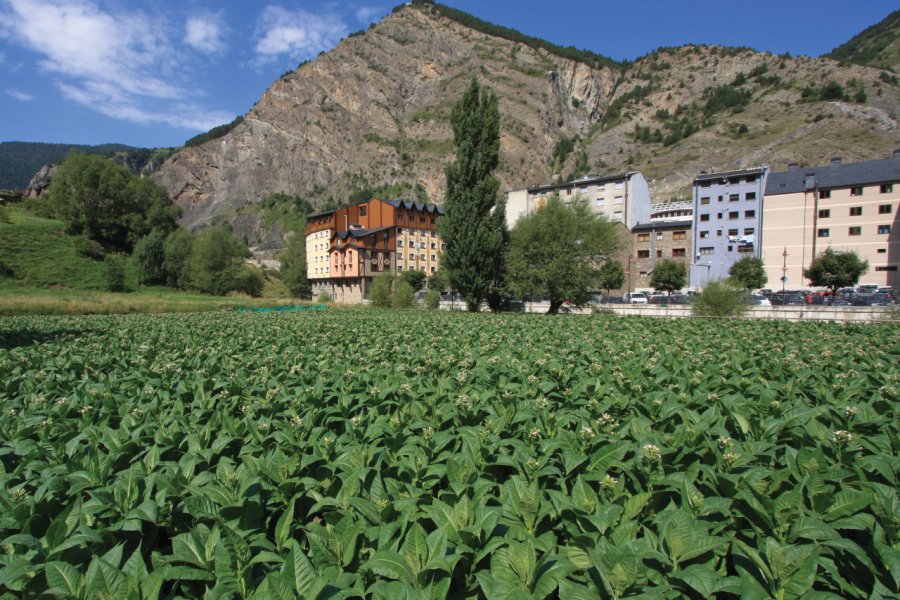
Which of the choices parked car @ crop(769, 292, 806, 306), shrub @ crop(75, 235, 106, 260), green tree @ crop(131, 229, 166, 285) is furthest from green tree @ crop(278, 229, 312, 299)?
parked car @ crop(769, 292, 806, 306)

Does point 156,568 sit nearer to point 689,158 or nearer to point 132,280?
point 132,280

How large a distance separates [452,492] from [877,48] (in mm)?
269885

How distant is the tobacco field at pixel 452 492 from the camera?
6.62ft

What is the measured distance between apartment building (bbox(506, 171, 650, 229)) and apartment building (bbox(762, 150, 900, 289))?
2053cm

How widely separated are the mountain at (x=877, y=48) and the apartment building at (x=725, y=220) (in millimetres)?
145420

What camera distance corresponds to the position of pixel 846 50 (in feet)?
625

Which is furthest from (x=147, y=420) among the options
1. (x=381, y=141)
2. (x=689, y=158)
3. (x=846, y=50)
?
(x=846, y=50)

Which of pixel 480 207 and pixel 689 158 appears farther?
pixel 689 158

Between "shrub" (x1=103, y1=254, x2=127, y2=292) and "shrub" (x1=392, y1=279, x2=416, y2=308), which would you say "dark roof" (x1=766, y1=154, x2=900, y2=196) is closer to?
"shrub" (x1=392, y1=279, x2=416, y2=308)

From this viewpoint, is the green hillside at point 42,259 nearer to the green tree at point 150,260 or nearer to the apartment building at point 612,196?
the green tree at point 150,260

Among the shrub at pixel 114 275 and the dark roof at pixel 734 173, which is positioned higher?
the dark roof at pixel 734 173

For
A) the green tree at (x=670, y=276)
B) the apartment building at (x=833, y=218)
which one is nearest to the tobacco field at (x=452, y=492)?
the green tree at (x=670, y=276)

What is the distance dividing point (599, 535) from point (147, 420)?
182 inches

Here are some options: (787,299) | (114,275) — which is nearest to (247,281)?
(114,275)
